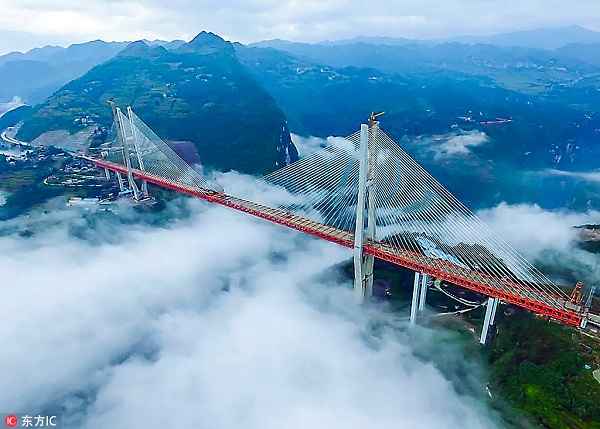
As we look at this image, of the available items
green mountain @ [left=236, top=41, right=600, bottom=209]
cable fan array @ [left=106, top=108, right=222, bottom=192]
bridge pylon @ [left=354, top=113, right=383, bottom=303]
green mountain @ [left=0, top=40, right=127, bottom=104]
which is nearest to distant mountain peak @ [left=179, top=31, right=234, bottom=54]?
green mountain @ [left=236, top=41, right=600, bottom=209]

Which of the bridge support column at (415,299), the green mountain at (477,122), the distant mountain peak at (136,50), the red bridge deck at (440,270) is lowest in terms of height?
the green mountain at (477,122)

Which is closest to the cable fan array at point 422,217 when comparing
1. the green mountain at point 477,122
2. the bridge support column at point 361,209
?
the bridge support column at point 361,209

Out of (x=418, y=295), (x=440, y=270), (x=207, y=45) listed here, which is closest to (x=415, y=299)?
(x=418, y=295)

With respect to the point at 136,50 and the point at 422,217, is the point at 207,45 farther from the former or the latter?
the point at 422,217

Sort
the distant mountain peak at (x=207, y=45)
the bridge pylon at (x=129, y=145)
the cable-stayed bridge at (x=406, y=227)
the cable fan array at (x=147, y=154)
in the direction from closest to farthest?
1. the cable-stayed bridge at (x=406, y=227)
2. the cable fan array at (x=147, y=154)
3. the bridge pylon at (x=129, y=145)
4. the distant mountain peak at (x=207, y=45)

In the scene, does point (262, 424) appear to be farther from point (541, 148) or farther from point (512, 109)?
point (512, 109)

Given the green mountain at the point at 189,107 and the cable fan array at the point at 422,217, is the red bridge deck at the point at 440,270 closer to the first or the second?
the cable fan array at the point at 422,217
